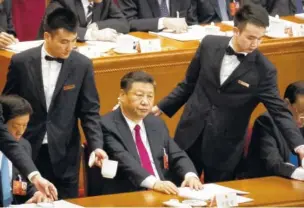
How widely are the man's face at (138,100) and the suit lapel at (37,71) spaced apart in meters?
0.46

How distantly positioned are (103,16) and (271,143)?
7.07ft

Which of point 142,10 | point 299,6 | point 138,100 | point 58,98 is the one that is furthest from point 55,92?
point 299,6

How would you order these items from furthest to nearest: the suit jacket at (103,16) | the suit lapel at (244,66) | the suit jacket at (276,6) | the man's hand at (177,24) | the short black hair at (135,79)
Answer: the suit jacket at (276,6) → the man's hand at (177,24) → the suit jacket at (103,16) → the suit lapel at (244,66) → the short black hair at (135,79)

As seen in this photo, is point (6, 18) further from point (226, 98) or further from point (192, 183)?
point (192, 183)

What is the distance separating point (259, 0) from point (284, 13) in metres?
0.24

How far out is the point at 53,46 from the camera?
5.32 metres

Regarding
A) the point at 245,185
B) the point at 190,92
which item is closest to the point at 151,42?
the point at 190,92

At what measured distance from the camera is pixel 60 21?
530 centimetres

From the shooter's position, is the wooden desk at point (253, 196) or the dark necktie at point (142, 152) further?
the dark necktie at point (142, 152)

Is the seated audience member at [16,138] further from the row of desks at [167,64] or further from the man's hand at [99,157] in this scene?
the row of desks at [167,64]

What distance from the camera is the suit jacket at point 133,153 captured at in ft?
17.6

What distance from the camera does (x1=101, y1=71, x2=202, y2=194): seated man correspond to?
5441 mm

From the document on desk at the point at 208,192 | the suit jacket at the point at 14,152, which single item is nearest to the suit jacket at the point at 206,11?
the document on desk at the point at 208,192

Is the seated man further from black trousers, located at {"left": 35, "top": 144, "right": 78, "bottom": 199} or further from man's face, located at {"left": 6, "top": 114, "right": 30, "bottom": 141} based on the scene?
man's face, located at {"left": 6, "top": 114, "right": 30, "bottom": 141}
